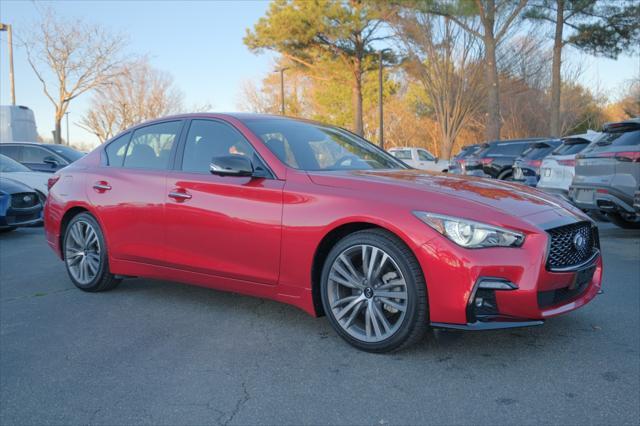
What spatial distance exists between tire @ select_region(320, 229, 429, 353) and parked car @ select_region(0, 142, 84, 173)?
1031 centimetres

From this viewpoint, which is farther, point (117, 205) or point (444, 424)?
point (117, 205)

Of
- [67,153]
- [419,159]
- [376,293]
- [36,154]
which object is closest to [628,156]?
[376,293]

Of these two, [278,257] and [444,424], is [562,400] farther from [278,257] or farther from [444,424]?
[278,257]

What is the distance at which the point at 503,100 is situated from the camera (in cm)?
3797

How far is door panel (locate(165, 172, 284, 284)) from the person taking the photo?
12.8 ft

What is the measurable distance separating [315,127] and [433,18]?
20.8 meters

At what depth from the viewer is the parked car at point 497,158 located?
15969mm

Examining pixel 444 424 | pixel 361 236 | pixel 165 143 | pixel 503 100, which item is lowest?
pixel 444 424

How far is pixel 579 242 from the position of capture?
11.7 ft

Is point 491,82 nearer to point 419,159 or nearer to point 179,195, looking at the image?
point 419,159

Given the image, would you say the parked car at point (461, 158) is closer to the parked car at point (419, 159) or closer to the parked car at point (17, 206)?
the parked car at point (419, 159)

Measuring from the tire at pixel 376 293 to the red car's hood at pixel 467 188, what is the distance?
0.38 metres

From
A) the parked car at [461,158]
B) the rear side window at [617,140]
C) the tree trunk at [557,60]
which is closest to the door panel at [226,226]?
the rear side window at [617,140]

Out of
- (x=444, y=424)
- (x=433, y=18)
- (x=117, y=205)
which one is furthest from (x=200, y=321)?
(x=433, y=18)
